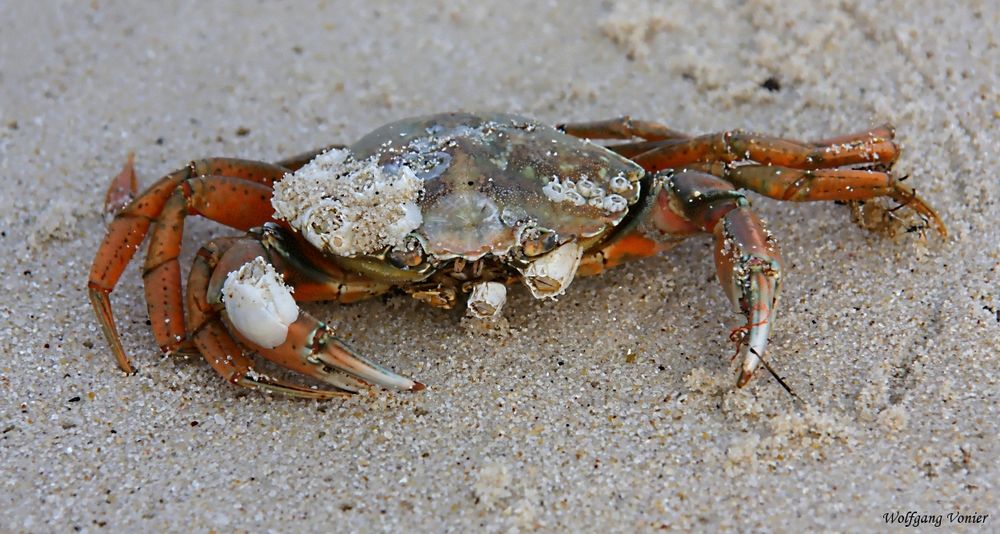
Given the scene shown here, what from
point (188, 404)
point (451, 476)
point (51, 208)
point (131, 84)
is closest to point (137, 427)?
point (188, 404)

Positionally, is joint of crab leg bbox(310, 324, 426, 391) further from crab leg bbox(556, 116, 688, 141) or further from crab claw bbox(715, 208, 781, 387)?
crab leg bbox(556, 116, 688, 141)

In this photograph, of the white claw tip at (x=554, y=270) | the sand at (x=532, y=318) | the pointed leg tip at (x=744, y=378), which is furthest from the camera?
the white claw tip at (x=554, y=270)

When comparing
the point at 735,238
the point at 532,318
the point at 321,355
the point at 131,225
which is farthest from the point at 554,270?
the point at 131,225

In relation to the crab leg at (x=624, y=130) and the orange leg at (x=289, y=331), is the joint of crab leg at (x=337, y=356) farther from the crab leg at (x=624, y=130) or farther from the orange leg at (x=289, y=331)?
the crab leg at (x=624, y=130)

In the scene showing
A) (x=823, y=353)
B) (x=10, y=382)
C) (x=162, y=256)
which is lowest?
(x=823, y=353)

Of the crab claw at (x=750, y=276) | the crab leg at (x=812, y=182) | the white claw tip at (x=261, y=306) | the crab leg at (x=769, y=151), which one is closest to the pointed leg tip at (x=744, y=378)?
the crab claw at (x=750, y=276)

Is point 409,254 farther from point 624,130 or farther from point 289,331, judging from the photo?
point 624,130

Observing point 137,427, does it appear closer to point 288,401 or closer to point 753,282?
point 288,401
